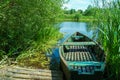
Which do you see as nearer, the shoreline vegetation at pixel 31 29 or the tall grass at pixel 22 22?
the shoreline vegetation at pixel 31 29

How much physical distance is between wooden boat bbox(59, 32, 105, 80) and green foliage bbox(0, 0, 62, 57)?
4.83 ft

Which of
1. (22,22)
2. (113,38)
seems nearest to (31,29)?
(22,22)

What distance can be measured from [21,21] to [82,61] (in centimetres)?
284

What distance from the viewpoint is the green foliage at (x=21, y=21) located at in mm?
8614

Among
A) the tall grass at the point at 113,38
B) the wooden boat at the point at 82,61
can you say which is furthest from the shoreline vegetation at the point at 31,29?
the wooden boat at the point at 82,61

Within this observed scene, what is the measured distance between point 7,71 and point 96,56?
2979 mm

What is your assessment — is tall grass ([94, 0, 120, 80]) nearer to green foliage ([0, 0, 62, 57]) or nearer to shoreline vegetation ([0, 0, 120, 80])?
shoreline vegetation ([0, 0, 120, 80])

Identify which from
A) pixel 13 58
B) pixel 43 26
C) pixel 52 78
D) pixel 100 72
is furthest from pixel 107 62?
pixel 43 26

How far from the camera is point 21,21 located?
900 cm

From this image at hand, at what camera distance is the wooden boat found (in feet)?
20.3

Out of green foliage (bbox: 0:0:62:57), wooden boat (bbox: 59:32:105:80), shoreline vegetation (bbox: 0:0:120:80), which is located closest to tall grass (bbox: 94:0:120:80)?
shoreline vegetation (bbox: 0:0:120:80)

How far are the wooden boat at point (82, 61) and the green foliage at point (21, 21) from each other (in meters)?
1.47

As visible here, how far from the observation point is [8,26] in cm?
883

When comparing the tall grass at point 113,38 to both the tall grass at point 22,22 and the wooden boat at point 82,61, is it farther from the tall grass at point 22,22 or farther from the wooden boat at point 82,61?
the tall grass at point 22,22
